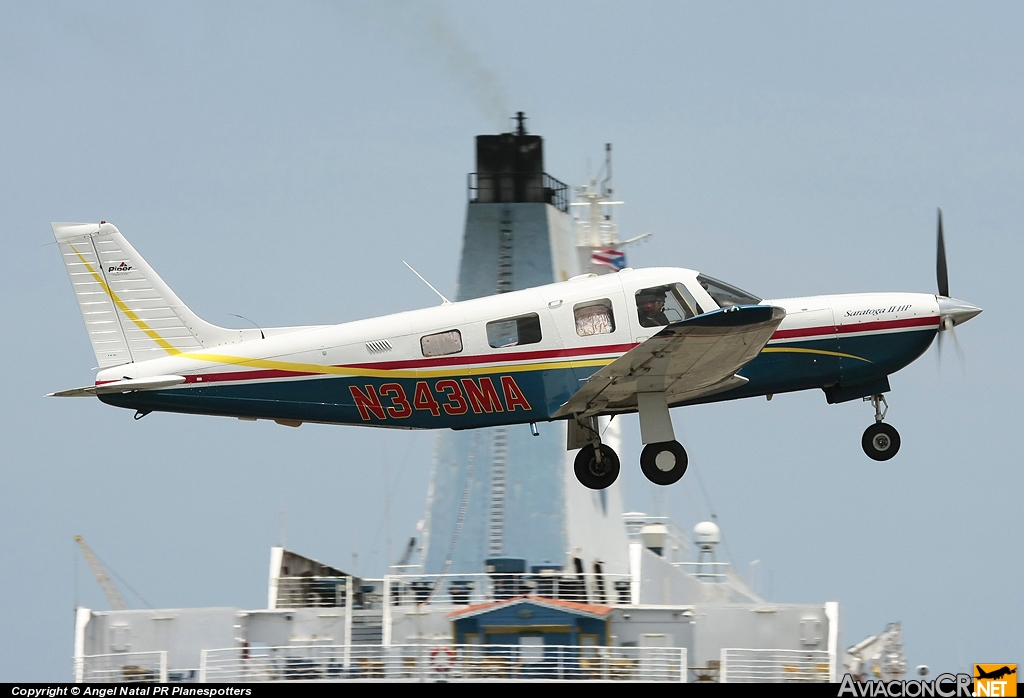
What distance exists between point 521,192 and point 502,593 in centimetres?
984

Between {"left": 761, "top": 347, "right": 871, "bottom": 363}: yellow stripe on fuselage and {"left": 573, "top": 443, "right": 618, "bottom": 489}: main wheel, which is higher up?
{"left": 761, "top": 347, "right": 871, "bottom": 363}: yellow stripe on fuselage

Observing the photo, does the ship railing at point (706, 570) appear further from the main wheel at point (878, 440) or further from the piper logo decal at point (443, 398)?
the piper logo decal at point (443, 398)

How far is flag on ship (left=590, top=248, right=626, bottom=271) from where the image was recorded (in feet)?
116

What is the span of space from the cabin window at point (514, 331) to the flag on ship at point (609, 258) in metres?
17.2

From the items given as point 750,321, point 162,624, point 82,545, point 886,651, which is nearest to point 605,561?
point 886,651

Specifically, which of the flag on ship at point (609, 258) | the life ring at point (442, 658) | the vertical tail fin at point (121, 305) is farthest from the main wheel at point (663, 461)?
the flag on ship at point (609, 258)

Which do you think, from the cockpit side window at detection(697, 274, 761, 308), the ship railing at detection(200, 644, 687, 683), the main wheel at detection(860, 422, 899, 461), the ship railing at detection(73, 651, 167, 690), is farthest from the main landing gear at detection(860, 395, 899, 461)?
the ship railing at detection(73, 651, 167, 690)

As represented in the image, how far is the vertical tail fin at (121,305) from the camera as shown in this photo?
61.8 feet

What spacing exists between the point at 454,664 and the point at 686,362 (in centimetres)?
957

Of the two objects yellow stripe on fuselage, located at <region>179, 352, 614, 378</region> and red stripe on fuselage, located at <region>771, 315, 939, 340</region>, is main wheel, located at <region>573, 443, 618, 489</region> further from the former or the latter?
red stripe on fuselage, located at <region>771, 315, 939, 340</region>

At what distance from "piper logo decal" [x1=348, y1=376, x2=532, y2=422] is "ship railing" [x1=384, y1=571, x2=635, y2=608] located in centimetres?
827

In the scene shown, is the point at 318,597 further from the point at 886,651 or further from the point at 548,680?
the point at 886,651

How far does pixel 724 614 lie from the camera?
26234mm

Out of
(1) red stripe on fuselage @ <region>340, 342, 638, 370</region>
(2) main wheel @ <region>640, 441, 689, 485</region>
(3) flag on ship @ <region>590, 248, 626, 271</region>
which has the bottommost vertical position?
(2) main wheel @ <region>640, 441, 689, 485</region>
